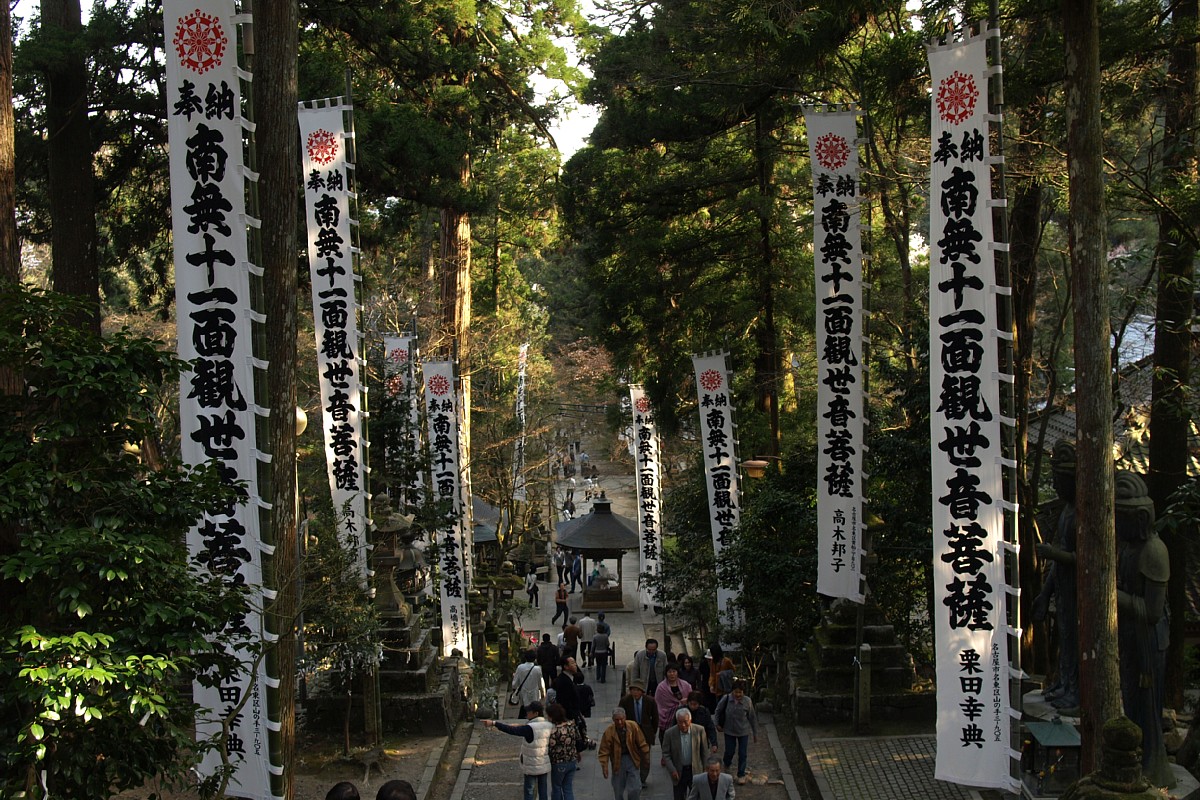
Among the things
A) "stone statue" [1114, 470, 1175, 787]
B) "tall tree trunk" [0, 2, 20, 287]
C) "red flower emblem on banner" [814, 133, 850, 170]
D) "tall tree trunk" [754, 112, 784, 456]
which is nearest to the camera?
"tall tree trunk" [0, 2, 20, 287]

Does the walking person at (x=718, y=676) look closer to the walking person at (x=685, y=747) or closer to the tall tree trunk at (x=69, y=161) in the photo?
the walking person at (x=685, y=747)

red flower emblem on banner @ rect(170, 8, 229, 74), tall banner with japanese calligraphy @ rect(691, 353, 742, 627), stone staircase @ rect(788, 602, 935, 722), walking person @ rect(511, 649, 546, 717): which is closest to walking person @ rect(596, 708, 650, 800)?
walking person @ rect(511, 649, 546, 717)

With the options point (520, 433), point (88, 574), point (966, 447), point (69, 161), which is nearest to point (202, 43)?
point (88, 574)

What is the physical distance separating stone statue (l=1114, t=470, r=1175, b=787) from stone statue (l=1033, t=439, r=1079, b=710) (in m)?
0.57

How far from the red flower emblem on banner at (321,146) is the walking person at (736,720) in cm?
717

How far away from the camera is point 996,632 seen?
8.64 meters

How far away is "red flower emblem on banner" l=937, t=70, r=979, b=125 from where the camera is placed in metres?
8.45

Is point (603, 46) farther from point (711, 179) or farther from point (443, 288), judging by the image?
point (443, 288)

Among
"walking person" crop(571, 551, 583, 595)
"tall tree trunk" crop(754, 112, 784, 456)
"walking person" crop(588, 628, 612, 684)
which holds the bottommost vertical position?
"walking person" crop(571, 551, 583, 595)

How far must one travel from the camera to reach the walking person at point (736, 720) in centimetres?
1216

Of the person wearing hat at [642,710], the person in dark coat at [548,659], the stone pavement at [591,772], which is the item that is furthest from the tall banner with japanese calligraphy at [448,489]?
the person wearing hat at [642,710]

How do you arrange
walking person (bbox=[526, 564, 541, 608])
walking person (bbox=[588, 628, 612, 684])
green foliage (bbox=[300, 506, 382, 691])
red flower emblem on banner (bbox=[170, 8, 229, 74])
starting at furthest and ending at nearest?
walking person (bbox=[526, 564, 541, 608])
walking person (bbox=[588, 628, 612, 684])
green foliage (bbox=[300, 506, 382, 691])
red flower emblem on banner (bbox=[170, 8, 229, 74])

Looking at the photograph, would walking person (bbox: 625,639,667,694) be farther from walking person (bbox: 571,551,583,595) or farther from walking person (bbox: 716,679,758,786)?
walking person (bbox: 571,551,583,595)

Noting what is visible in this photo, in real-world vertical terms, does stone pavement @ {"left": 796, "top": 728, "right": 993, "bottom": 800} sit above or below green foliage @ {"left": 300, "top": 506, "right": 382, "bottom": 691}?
below
